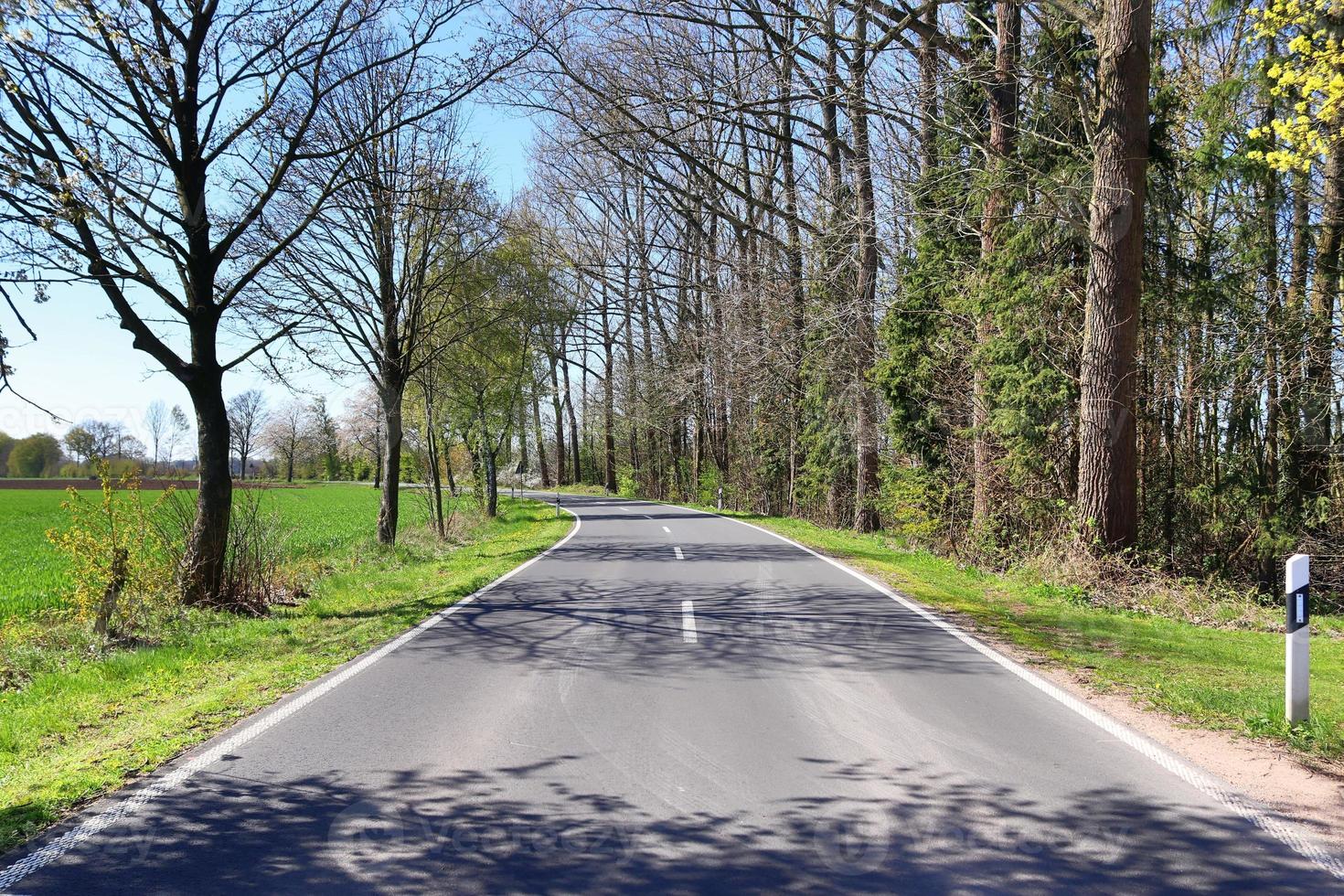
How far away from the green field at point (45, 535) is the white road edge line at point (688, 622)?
659 centimetres

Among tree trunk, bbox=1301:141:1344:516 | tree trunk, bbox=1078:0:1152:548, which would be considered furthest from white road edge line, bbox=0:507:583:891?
tree trunk, bbox=1301:141:1344:516

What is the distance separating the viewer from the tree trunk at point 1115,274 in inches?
478

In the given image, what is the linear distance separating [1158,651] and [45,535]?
58.2ft

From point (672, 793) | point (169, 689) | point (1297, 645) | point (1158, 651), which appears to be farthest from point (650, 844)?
point (1158, 651)

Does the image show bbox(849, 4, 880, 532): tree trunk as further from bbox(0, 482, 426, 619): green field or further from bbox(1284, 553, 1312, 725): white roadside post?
bbox(0, 482, 426, 619): green field

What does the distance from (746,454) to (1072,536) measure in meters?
27.1

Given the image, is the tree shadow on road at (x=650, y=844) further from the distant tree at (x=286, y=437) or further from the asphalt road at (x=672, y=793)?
the distant tree at (x=286, y=437)

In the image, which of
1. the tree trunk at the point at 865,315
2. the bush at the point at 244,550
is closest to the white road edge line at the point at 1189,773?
the bush at the point at 244,550

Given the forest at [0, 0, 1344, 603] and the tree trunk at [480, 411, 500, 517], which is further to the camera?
the tree trunk at [480, 411, 500, 517]

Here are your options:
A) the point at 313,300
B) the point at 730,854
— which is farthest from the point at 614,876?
the point at 313,300

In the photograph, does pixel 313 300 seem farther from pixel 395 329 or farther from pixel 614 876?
pixel 614 876

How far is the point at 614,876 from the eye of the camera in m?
3.54

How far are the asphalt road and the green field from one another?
742cm

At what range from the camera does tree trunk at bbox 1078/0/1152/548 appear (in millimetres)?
12141
